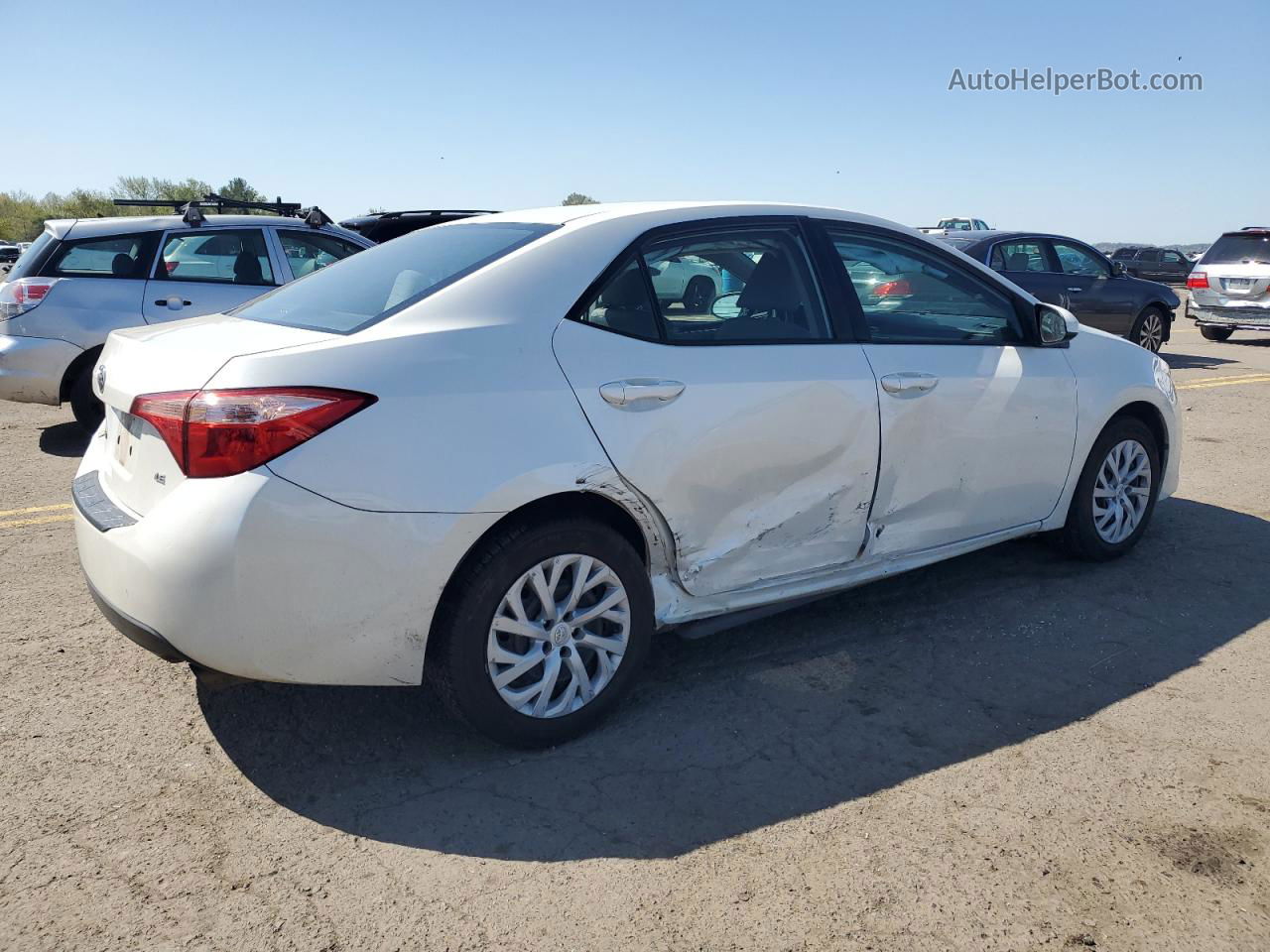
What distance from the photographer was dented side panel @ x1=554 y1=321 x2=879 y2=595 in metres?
3.16

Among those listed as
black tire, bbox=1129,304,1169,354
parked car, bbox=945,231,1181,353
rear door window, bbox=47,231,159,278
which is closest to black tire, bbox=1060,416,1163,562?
rear door window, bbox=47,231,159,278

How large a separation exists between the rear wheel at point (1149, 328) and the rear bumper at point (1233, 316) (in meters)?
3.01

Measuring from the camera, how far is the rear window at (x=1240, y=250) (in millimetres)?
15773

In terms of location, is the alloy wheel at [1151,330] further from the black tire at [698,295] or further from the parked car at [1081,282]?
the black tire at [698,295]

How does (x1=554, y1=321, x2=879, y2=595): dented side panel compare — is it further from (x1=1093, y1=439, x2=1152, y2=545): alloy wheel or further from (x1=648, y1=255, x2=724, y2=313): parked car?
(x1=1093, y1=439, x2=1152, y2=545): alloy wheel

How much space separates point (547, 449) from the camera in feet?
9.73

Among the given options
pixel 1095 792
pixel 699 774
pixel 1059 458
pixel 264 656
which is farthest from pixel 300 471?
→ pixel 1059 458

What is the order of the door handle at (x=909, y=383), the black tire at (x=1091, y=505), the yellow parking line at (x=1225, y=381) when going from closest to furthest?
the door handle at (x=909, y=383), the black tire at (x=1091, y=505), the yellow parking line at (x=1225, y=381)

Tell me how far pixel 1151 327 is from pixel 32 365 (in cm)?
1245

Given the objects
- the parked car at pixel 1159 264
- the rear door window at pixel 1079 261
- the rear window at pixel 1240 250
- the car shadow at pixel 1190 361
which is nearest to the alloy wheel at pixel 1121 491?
the rear door window at pixel 1079 261

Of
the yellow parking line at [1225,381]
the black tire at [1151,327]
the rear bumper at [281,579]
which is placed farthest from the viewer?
the black tire at [1151,327]

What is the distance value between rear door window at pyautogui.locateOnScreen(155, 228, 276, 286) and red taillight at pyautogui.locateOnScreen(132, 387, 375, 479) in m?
5.71

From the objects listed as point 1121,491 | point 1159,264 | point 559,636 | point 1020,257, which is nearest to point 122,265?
point 559,636

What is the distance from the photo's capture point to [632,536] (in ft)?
10.9
